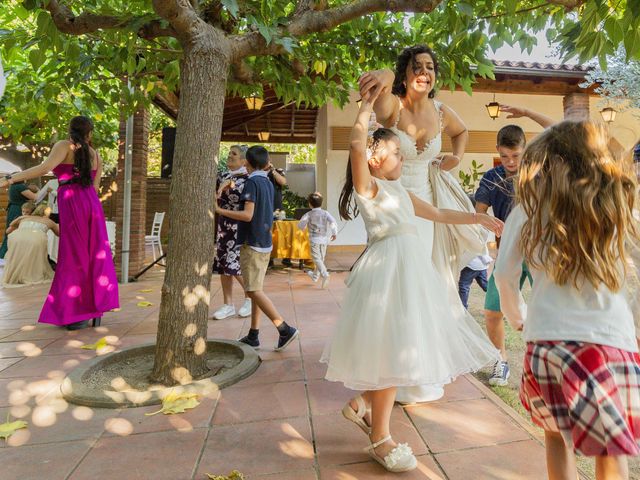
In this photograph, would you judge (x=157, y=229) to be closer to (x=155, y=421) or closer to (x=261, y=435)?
(x=155, y=421)

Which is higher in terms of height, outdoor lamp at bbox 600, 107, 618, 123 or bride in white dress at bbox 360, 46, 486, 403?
outdoor lamp at bbox 600, 107, 618, 123

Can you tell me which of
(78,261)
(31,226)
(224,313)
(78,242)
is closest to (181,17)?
(78,242)

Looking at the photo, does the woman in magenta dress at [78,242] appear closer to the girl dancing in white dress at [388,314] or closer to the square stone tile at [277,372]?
the square stone tile at [277,372]

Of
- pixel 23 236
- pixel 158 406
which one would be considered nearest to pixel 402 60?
pixel 158 406

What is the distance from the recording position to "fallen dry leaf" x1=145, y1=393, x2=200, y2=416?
2.17 meters

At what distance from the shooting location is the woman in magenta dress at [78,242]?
3680mm

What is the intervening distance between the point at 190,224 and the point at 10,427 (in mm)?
1407

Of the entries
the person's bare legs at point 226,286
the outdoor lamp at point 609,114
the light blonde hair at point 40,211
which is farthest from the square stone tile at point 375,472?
the outdoor lamp at point 609,114

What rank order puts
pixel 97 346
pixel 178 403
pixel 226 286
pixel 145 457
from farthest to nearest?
pixel 226 286 → pixel 97 346 → pixel 178 403 → pixel 145 457

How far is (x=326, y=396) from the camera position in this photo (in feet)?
7.66

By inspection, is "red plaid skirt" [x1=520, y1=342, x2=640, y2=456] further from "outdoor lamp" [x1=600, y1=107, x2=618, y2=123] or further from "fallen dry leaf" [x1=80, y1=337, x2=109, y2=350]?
"outdoor lamp" [x1=600, y1=107, x2=618, y2=123]

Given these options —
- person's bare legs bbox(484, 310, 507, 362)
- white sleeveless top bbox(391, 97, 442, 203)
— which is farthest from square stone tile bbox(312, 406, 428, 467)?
white sleeveless top bbox(391, 97, 442, 203)

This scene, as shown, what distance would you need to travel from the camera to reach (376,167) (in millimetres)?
1775

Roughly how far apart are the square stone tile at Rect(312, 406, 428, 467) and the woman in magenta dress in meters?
2.84
